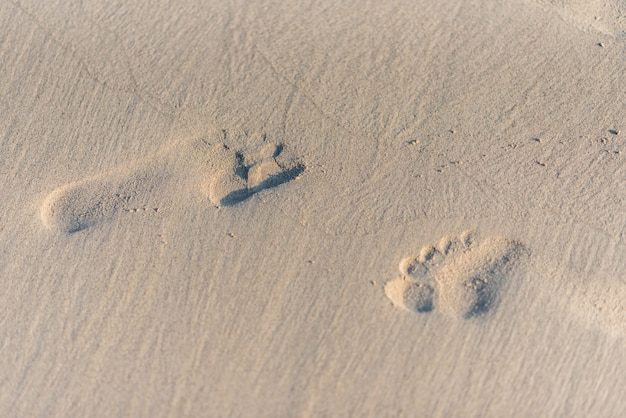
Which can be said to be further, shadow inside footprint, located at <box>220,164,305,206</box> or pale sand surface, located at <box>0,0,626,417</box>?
shadow inside footprint, located at <box>220,164,305,206</box>

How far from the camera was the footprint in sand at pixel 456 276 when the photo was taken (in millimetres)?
3641

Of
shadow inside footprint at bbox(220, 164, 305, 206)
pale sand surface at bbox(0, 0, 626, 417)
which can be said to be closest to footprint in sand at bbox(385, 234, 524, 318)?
pale sand surface at bbox(0, 0, 626, 417)

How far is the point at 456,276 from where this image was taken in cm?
365

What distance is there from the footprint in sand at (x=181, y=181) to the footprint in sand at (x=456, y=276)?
135 centimetres

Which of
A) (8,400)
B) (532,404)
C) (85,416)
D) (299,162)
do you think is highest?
(299,162)

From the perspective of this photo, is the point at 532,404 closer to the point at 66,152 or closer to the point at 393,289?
the point at 393,289

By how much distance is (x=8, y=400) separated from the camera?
373cm

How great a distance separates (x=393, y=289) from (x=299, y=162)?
4.54 feet

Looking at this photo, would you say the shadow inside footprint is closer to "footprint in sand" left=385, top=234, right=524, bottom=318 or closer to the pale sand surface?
the pale sand surface

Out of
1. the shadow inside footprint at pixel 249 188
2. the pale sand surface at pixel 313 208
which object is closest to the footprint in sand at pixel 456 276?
the pale sand surface at pixel 313 208

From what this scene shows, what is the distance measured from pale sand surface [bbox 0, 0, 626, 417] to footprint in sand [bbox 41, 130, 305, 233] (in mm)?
20

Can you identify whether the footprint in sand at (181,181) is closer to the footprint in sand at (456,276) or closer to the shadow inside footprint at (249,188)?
the shadow inside footprint at (249,188)

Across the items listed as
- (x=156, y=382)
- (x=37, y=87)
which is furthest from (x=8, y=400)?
(x=37, y=87)

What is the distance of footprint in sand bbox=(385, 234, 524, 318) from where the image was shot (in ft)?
11.9
